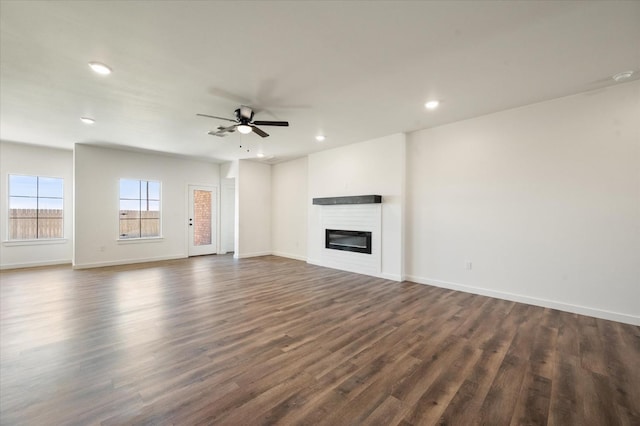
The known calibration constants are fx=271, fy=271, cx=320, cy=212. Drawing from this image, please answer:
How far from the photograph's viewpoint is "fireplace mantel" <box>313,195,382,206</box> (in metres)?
5.47

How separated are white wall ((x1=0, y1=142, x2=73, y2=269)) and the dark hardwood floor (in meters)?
Result: 2.91

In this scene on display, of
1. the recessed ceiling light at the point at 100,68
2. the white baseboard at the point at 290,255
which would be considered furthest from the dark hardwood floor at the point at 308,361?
the white baseboard at the point at 290,255

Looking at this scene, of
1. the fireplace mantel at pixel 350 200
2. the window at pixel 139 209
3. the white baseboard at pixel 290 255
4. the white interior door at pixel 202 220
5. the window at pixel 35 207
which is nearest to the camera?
the fireplace mantel at pixel 350 200

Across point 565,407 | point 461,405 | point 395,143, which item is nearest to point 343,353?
point 461,405

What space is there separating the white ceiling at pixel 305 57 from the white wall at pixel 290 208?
336 centimetres

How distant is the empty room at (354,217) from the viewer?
2.03 metres

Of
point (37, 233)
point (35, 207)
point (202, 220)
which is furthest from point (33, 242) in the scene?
point (202, 220)

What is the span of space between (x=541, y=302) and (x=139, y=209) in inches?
350

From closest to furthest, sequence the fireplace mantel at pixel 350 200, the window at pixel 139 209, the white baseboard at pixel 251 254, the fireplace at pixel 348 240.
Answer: the fireplace mantel at pixel 350 200, the fireplace at pixel 348 240, the window at pixel 139 209, the white baseboard at pixel 251 254

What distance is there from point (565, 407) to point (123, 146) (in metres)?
8.44

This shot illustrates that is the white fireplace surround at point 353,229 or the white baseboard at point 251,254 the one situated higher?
the white fireplace surround at point 353,229

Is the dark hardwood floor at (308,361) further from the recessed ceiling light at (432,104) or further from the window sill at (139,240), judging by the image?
the recessed ceiling light at (432,104)

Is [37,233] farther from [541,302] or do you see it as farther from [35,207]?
[541,302]

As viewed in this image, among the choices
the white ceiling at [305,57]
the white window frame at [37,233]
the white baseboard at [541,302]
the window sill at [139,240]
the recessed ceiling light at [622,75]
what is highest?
the white ceiling at [305,57]
